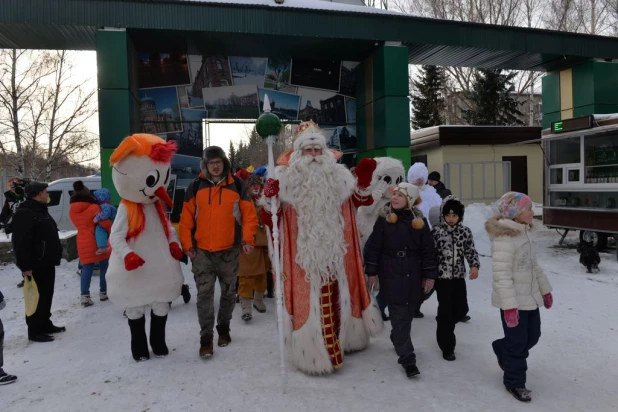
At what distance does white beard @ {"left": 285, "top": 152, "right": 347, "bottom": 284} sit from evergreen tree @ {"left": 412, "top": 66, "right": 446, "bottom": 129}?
22.8 metres

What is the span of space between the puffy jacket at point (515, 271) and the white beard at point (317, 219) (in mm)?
1187

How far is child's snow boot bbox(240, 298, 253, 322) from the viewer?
496 centimetres

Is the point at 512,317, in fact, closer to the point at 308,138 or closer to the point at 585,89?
the point at 308,138

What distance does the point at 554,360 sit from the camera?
144 inches

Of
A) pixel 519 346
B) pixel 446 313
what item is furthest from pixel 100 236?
pixel 519 346

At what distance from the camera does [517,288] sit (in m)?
3.09

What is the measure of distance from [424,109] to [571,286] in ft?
66.7

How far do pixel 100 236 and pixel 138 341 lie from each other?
2.35 meters

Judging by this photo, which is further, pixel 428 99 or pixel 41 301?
pixel 428 99

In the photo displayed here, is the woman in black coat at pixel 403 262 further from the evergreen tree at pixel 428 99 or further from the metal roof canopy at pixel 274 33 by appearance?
the evergreen tree at pixel 428 99

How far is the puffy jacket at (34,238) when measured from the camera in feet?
14.1

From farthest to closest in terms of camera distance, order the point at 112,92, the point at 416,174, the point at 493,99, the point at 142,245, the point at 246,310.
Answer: the point at 493,99
the point at 112,92
the point at 416,174
the point at 246,310
the point at 142,245

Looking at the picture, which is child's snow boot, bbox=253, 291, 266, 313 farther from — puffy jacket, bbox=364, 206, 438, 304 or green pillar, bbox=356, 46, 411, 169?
green pillar, bbox=356, 46, 411, 169

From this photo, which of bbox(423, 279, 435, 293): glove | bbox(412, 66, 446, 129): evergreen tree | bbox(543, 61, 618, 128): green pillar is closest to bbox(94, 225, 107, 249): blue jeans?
bbox(423, 279, 435, 293): glove
